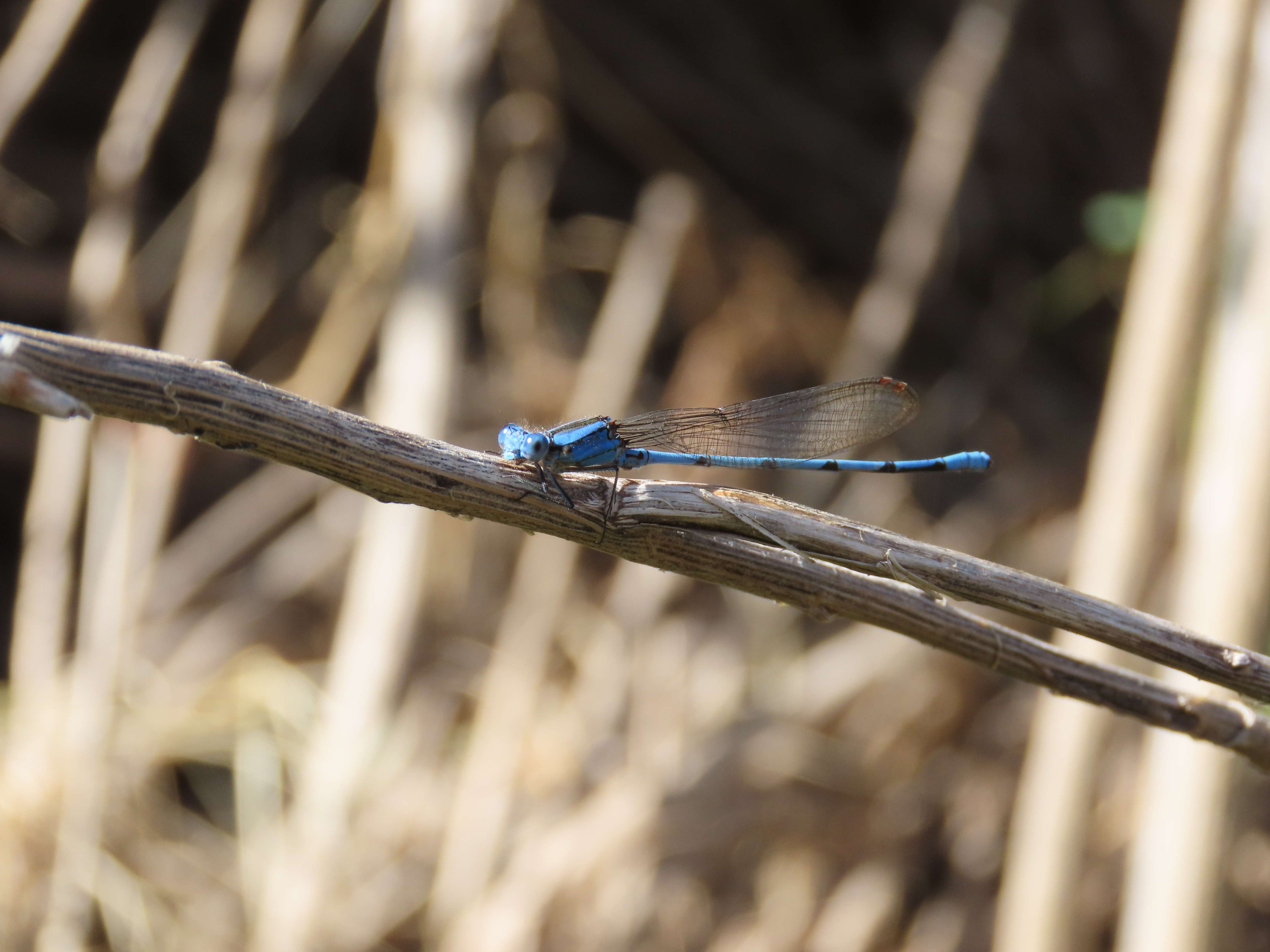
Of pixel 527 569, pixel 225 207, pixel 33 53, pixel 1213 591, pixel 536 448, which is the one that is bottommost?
pixel 536 448

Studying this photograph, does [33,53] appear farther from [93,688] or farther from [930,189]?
[930,189]

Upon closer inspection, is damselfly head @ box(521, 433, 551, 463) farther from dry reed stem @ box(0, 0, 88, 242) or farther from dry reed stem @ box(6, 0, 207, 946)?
dry reed stem @ box(0, 0, 88, 242)

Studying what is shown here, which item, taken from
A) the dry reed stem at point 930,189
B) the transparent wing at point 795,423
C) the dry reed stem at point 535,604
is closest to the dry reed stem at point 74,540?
the dry reed stem at point 535,604

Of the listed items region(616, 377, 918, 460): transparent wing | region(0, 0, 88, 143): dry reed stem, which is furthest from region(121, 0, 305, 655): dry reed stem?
region(616, 377, 918, 460): transparent wing

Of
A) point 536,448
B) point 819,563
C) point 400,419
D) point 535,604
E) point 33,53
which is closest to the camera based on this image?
point 819,563

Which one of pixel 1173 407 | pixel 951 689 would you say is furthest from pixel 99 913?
pixel 1173 407

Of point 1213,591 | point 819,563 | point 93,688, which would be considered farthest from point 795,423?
point 93,688
